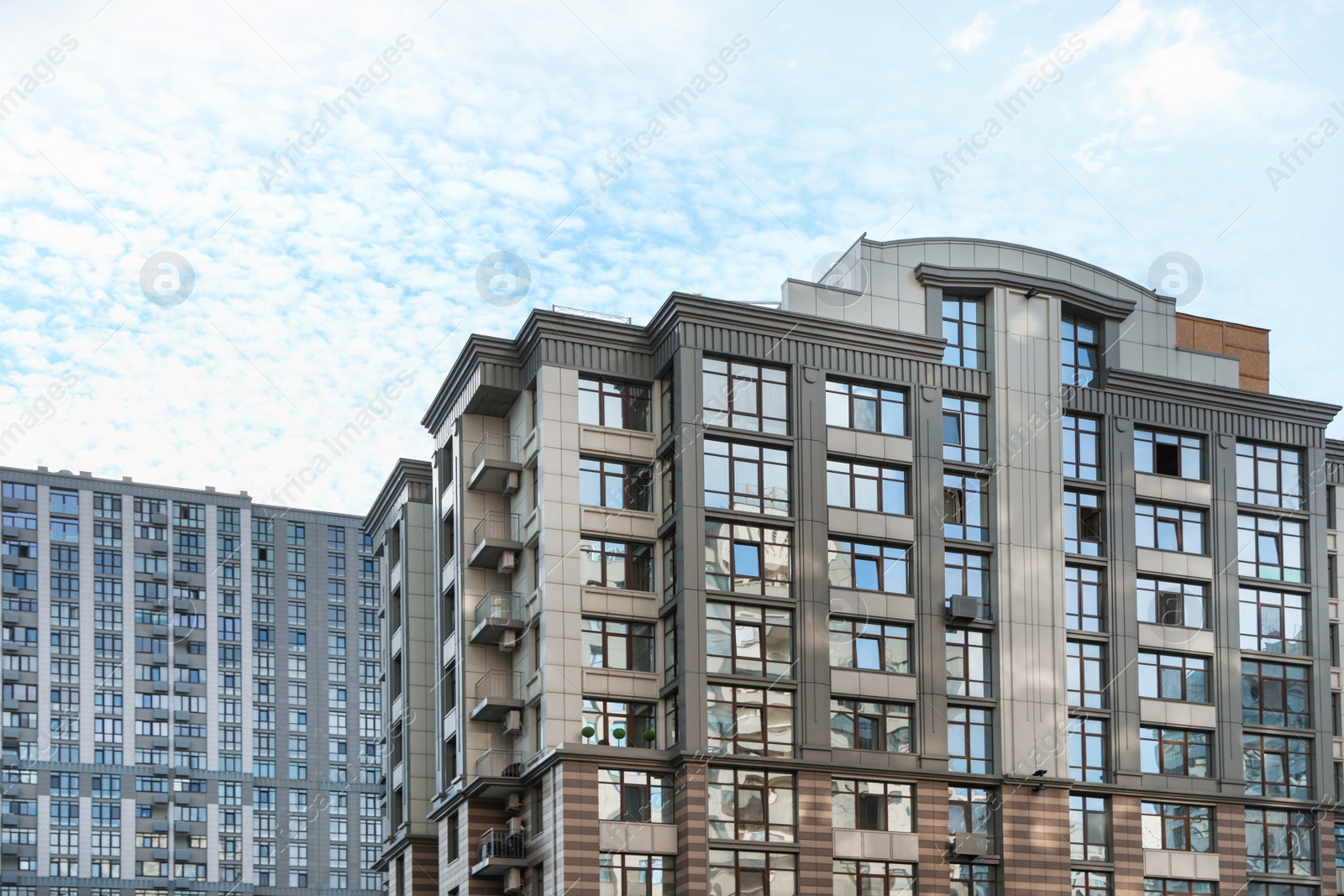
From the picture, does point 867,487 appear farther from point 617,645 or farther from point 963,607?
→ point 617,645

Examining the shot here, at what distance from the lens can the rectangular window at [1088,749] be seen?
59031mm

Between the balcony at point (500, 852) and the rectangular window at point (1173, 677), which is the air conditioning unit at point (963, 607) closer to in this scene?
the rectangular window at point (1173, 677)

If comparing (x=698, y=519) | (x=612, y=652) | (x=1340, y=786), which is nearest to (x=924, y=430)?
(x=698, y=519)

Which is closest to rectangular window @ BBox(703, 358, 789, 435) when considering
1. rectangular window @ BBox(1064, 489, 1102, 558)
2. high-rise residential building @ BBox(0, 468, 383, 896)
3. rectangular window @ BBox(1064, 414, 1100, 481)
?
rectangular window @ BBox(1064, 414, 1100, 481)

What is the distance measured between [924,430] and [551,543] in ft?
43.8

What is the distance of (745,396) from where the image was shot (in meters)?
58.1

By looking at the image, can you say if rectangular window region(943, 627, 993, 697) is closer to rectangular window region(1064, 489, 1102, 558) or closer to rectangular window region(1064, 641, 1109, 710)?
rectangular window region(1064, 641, 1109, 710)

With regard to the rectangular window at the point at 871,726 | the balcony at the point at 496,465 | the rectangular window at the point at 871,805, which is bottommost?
the rectangular window at the point at 871,805

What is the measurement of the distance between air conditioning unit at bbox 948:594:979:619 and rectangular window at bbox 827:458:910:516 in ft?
10.9

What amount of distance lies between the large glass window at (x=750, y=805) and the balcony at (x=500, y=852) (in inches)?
251

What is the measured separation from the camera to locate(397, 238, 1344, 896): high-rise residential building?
181ft

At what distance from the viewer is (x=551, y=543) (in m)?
56.2

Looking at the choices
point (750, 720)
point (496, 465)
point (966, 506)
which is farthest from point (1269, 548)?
point (496, 465)

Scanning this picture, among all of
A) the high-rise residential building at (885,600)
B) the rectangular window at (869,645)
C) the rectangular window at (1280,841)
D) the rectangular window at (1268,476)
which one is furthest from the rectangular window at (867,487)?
the rectangular window at (1280,841)
